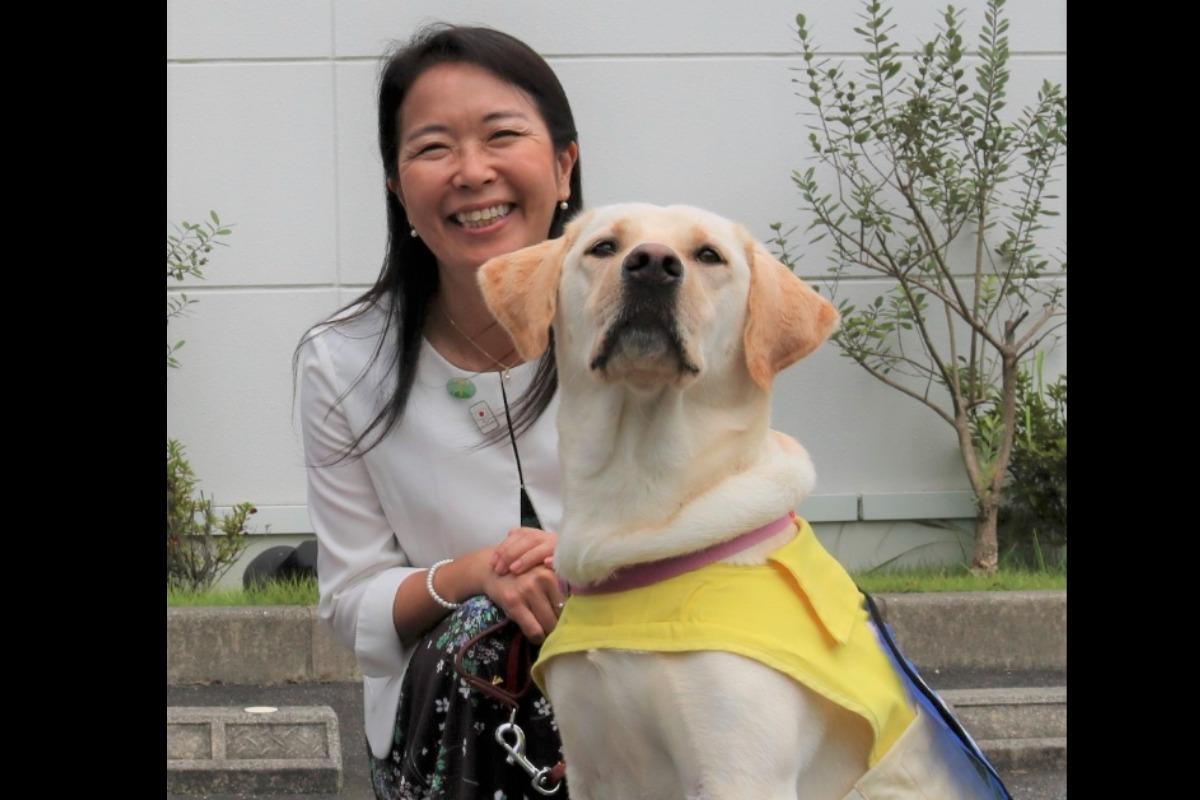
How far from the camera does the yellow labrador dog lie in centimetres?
254

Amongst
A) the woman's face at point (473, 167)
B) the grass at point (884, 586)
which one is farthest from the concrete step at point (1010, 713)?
the woman's face at point (473, 167)

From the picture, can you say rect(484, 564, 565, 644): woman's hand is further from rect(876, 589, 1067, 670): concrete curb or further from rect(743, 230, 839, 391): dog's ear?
rect(876, 589, 1067, 670): concrete curb

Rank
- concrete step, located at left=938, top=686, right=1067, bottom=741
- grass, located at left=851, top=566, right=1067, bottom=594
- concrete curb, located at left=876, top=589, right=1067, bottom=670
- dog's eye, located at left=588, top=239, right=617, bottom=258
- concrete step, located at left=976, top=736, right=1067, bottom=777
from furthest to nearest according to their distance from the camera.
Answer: grass, located at left=851, top=566, right=1067, bottom=594
concrete curb, located at left=876, top=589, right=1067, bottom=670
concrete step, located at left=938, top=686, right=1067, bottom=741
concrete step, located at left=976, top=736, right=1067, bottom=777
dog's eye, located at left=588, top=239, right=617, bottom=258

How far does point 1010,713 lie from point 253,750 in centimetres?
241

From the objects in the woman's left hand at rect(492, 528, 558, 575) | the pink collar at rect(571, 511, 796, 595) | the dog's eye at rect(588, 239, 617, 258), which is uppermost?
the dog's eye at rect(588, 239, 617, 258)

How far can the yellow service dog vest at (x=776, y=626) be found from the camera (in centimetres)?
254

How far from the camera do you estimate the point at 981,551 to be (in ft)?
21.0

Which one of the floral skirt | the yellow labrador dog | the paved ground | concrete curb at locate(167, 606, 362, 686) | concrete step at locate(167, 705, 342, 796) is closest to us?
the yellow labrador dog

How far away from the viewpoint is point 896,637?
5688 millimetres

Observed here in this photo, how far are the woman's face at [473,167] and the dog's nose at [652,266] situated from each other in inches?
31.7

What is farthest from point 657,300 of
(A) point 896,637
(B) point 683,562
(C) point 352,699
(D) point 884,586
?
(D) point 884,586

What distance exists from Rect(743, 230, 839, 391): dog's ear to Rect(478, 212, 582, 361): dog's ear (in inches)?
13.8

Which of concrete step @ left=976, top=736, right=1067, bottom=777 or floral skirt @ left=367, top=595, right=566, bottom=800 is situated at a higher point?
floral skirt @ left=367, top=595, right=566, bottom=800

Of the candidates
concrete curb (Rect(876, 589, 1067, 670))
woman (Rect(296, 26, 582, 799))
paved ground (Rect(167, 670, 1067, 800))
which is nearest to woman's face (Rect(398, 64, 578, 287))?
woman (Rect(296, 26, 582, 799))
